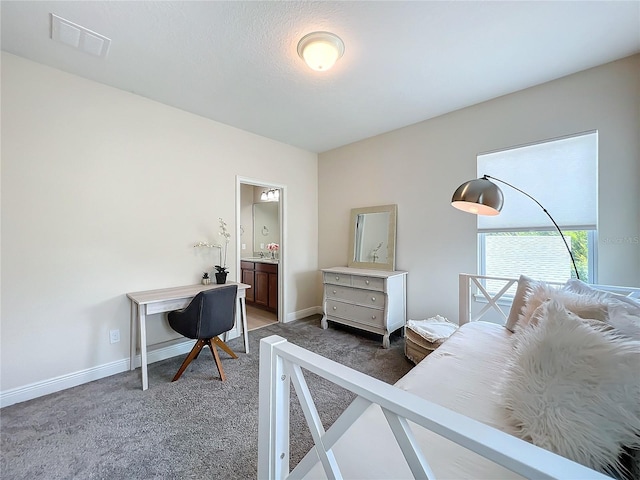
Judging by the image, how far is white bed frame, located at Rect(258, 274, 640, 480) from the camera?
40cm

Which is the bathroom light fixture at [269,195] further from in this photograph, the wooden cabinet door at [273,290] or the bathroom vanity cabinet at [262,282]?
the wooden cabinet door at [273,290]

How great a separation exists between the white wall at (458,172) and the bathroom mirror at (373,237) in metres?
0.11

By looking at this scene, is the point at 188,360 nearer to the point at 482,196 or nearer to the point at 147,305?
the point at 147,305

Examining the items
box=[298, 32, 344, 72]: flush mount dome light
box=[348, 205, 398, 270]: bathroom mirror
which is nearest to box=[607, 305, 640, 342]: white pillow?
box=[298, 32, 344, 72]: flush mount dome light

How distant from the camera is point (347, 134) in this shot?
3.52 meters

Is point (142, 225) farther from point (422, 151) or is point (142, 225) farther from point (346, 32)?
point (422, 151)

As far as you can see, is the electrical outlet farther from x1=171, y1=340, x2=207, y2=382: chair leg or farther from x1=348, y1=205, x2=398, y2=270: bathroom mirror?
x1=348, y1=205, x2=398, y2=270: bathroom mirror

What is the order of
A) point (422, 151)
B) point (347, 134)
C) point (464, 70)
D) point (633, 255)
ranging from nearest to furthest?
point (633, 255), point (464, 70), point (422, 151), point (347, 134)

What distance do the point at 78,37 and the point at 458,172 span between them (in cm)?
348

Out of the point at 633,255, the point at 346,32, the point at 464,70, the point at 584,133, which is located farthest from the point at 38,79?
the point at 633,255

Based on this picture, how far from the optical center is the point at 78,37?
70.7 inches

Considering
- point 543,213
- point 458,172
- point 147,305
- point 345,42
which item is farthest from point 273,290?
point 543,213

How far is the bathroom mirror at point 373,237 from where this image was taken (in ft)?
11.1

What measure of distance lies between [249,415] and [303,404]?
1345 millimetres
